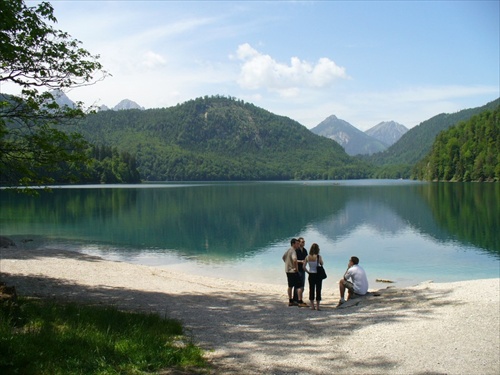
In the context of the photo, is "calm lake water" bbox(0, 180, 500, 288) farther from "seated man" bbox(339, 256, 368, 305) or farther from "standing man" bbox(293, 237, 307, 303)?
"standing man" bbox(293, 237, 307, 303)

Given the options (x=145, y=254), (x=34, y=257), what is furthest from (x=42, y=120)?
(x=145, y=254)

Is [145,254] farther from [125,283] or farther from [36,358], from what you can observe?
[36,358]

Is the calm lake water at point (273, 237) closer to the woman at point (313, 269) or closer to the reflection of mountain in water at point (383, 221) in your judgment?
the reflection of mountain in water at point (383, 221)

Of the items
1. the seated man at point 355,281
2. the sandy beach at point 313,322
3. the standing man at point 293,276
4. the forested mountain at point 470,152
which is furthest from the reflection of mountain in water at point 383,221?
the forested mountain at point 470,152

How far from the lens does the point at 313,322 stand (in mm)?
13078

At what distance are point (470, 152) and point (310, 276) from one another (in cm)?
16748

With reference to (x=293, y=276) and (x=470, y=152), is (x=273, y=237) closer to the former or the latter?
(x=293, y=276)

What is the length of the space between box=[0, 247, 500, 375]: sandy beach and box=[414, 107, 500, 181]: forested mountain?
494 ft

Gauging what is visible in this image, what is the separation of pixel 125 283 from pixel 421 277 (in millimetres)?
17302

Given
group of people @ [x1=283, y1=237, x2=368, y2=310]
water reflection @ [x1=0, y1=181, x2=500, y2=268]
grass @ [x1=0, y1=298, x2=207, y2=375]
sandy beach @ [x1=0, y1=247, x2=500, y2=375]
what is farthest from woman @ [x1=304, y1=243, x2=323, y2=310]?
water reflection @ [x1=0, y1=181, x2=500, y2=268]

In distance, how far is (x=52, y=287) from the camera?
1730cm

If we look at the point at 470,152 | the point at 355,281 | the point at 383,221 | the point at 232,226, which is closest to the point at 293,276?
the point at 355,281

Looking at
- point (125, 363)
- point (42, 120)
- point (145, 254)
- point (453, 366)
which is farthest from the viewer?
point (145, 254)

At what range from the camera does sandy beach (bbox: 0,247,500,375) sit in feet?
30.9
